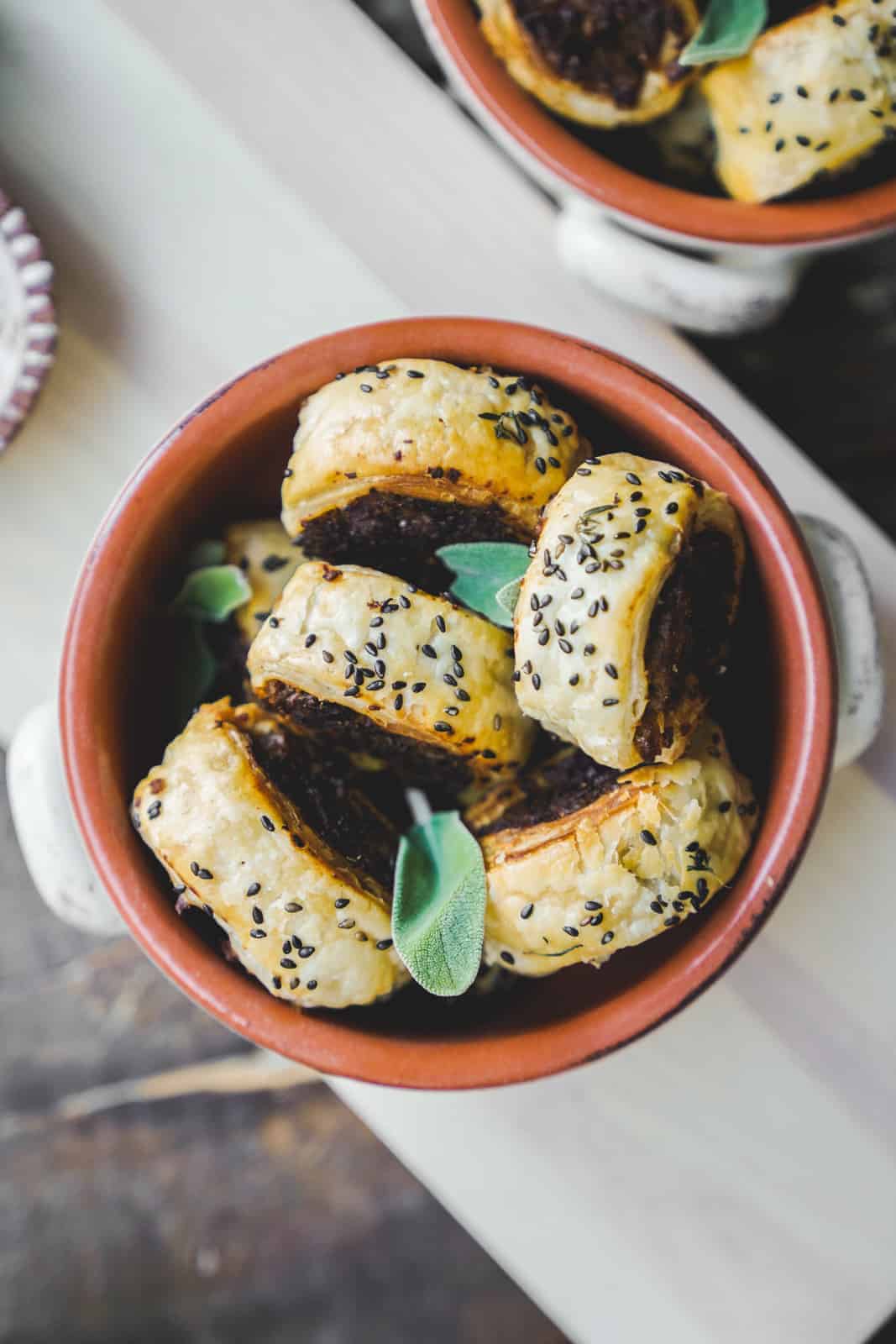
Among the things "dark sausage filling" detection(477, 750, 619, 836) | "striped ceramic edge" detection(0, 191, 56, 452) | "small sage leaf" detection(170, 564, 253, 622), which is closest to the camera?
"dark sausage filling" detection(477, 750, 619, 836)

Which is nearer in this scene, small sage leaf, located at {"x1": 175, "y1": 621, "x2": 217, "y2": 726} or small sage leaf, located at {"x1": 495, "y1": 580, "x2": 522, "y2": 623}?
small sage leaf, located at {"x1": 495, "y1": 580, "x2": 522, "y2": 623}

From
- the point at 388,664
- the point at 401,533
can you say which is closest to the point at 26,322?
the point at 401,533

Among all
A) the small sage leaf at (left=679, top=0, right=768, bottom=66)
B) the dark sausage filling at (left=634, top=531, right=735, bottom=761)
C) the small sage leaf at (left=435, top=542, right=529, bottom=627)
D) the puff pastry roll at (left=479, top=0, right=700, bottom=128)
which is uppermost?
the small sage leaf at (left=679, top=0, right=768, bottom=66)

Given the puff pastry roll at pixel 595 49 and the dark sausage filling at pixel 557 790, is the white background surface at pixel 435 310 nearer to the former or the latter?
the puff pastry roll at pixel 595 49

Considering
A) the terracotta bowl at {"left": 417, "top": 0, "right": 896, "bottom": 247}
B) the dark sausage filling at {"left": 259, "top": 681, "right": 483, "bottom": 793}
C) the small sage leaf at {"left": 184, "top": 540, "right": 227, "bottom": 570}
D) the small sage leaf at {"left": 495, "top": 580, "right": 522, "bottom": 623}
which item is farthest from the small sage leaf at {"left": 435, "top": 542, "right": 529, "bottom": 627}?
the terracotta bowl at {"left": 417, "top": 0, "right": 896, "bottom": 247}

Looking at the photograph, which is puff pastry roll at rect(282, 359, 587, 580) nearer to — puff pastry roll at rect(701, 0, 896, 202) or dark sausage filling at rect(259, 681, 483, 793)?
dark sausage filling at rect(259, 681, 483, 793)

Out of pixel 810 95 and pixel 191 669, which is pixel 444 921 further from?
pixel 810 95

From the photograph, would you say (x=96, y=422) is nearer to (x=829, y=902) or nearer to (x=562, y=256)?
(x=562, y=256)
